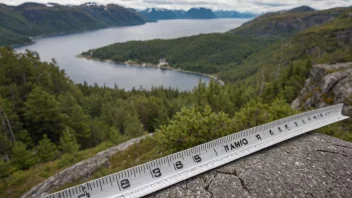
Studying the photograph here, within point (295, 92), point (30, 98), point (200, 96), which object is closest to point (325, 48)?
point (295, 92)

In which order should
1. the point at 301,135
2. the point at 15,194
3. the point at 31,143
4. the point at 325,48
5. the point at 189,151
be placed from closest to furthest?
1. the point at 189,151
2. the point at 301,135
3. the point at 15,194
4. the point at 31,143
5. the point at 325,48

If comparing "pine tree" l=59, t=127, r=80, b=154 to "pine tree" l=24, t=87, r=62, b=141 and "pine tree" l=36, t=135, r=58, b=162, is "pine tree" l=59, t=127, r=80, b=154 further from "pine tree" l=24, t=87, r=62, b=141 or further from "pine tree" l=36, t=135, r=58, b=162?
"pine tree" l=24, t=87, r=62, b=141

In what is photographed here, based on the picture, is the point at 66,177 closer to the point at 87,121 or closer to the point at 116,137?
the point at 116,137

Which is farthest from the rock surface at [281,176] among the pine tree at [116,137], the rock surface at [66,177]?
the pine tree at [116,137]

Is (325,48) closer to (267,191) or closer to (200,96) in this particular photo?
(200,96)

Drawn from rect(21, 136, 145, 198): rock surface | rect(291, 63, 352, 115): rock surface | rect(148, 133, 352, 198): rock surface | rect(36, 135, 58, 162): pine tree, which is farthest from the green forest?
rect(291, 63, 352, 115): rock surface
